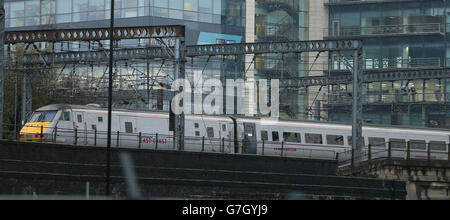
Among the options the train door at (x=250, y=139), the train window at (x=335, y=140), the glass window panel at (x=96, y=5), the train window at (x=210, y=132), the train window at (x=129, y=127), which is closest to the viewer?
the train window at (x=129, y=127)

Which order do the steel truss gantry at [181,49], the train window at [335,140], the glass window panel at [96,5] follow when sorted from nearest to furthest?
the steel truss gantry at [181,49] → the train window at [335,140] → the glass window panel at [96,5]

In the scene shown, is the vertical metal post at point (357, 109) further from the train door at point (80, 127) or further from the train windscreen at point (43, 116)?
the train windscreen at point (43, 116)

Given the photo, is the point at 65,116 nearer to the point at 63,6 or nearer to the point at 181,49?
the point at 181,49

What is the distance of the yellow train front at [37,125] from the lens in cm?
4244

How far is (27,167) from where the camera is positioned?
34844 mm

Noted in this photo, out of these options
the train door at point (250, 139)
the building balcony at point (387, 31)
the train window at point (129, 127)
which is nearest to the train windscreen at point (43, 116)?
the train window at point (129, 127)

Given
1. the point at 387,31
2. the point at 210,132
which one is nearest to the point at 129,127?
the point at 210,132

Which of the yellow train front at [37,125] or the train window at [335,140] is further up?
the yellow train front at [37,125]

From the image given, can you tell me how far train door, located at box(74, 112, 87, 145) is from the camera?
43750 mm

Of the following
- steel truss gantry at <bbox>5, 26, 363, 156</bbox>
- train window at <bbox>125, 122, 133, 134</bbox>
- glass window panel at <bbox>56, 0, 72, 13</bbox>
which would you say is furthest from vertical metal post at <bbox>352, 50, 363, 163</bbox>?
glass window panel at <bbox>56, 0, 72, 13</bbox>

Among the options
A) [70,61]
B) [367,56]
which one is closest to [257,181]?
[70,61]

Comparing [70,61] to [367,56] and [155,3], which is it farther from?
[367,56]

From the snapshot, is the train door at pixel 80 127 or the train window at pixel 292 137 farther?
the train window at pixel 292 137
